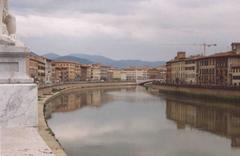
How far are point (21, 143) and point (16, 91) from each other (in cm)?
120

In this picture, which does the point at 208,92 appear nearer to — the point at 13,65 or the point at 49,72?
the point at 13,65

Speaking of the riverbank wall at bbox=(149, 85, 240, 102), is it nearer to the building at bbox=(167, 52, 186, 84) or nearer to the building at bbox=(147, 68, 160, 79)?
the building at bbox=(167, 52, 186, 84)

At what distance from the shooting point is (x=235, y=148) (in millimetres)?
15555

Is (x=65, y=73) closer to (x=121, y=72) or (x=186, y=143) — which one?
(x=121, y=72)

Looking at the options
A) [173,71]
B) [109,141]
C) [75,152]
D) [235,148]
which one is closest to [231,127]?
[235,148]

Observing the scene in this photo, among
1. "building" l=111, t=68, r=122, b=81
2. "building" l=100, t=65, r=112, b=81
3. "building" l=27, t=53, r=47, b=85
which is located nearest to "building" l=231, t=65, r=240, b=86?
"building" l=27, t=53, r=47, b=85

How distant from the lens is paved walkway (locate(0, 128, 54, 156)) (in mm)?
4444

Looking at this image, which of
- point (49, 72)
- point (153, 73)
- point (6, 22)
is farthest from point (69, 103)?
point (153, 73)

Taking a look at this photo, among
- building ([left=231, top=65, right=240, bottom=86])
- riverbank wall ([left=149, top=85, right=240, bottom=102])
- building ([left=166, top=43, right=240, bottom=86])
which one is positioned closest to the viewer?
riverbank wall ([left=149, top=85, right=240, bottom=102])

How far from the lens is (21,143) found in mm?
4902

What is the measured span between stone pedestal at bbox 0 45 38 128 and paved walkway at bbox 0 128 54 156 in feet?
0.60

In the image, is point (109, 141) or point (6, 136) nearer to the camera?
point (6, 136)

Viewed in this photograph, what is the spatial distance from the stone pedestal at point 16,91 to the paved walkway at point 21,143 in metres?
0.18

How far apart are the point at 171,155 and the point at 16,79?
8.72 metres
